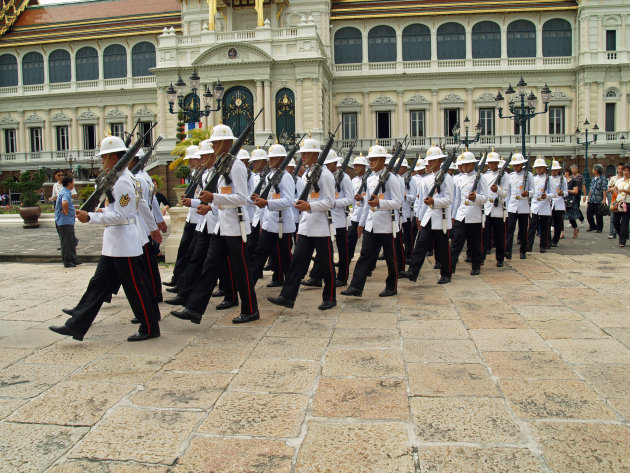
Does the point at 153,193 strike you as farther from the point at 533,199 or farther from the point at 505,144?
the point at 505,144

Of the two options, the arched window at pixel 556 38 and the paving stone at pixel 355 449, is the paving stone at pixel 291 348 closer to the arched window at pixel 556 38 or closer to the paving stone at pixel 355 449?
the paving stone at pixel 355 449

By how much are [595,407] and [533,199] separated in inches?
369

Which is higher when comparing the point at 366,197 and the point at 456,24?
the point at 456,24

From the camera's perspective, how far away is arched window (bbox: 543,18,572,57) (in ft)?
137

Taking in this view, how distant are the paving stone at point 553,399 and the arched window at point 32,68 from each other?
51.1 meters

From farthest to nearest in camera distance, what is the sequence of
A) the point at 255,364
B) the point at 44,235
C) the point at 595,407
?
1. the point at 44,235
2. the point at 255,364
3. the point at 595,407

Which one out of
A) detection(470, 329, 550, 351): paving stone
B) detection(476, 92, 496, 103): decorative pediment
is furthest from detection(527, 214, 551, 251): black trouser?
detection(476, 92, 496, 103): decorative pediment

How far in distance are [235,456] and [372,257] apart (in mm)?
4540

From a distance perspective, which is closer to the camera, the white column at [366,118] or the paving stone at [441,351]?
the paving stone at [441,351]

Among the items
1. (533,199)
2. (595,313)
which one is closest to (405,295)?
(595,313)

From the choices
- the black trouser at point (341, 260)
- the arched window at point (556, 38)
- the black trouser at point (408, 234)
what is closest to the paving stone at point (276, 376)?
the black trouser at point (341, 260)

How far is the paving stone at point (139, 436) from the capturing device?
11.0 feet

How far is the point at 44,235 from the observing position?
1772 centimetres

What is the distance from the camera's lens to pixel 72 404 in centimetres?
408
